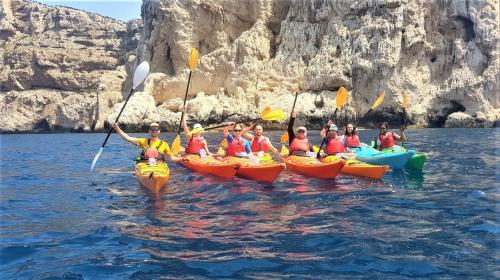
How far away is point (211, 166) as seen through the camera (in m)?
10.1

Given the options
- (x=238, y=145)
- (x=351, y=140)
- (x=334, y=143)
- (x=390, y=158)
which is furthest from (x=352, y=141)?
(x=238, y=145)

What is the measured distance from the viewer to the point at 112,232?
5633mm

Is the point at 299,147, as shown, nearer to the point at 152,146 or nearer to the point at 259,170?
the point at 259,170

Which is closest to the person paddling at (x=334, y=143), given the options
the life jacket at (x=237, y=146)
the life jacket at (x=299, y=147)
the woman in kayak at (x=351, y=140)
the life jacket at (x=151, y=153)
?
the life jacket at (x=299, y=147)

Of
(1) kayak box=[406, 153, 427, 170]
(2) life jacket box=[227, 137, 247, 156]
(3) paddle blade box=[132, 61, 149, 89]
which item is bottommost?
(1) kayak box=[406, 153, 427, 170]

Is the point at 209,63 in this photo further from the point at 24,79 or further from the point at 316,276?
the point at 316,276

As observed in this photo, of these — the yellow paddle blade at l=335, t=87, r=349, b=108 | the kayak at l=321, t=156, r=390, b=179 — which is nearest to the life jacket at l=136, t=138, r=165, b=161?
the kayak at l=321, t=156, r=390, b=179

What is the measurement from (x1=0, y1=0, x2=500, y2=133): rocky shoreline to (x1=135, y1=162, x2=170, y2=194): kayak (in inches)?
1121

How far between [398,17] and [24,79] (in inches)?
1749

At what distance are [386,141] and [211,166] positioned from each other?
5.53 meters

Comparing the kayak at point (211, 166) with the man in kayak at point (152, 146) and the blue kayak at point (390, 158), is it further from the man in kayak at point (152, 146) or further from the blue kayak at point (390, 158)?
the blue kayak at point (390, 158)

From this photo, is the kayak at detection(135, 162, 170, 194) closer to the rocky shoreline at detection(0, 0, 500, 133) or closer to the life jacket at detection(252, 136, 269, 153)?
the life jacket at detection(252, 136, 269, 153)

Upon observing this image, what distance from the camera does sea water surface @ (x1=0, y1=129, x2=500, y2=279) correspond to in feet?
13.9

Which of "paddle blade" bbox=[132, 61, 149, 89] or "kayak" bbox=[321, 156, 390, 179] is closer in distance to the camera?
"kayak" bbox=[321, 156, 390, 179]
